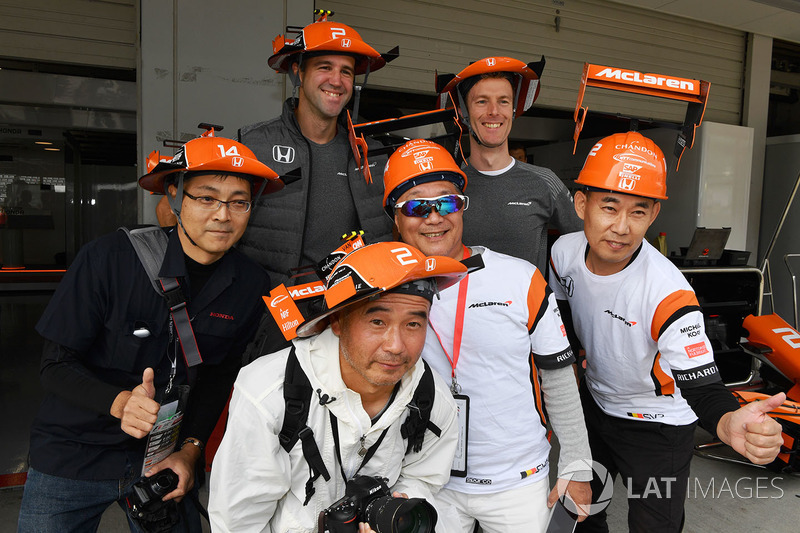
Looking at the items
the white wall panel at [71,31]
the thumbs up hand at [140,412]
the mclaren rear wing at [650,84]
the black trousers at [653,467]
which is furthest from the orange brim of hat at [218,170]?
the white wall panel at [71,31]

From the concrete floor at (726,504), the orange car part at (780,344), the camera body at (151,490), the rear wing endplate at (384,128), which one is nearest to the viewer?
the camera body at (151,490)

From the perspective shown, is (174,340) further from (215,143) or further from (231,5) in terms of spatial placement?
(231,5)

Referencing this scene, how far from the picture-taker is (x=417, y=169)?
202 cm

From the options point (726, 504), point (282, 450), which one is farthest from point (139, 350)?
point (726, 504)

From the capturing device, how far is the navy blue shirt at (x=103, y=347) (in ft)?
5.72

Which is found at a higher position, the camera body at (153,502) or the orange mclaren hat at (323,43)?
the orange mclaren hat at (323,43)

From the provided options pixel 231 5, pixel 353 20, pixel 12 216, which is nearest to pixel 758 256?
pixel 353 20

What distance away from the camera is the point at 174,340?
6.18 ft

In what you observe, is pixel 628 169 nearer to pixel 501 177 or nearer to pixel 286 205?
pixel 501 177

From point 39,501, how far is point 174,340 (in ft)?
2.17

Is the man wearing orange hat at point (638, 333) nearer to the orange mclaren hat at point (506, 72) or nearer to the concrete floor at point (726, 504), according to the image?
the orange mclaren hat at point (506, 72)

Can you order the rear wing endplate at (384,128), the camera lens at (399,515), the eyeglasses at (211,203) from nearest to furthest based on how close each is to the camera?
the camera lens at (399,515)
the eyeglasses at (211,203)
the rear wing endplate at (384,128)

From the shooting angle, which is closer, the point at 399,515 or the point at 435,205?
the point at 399,515

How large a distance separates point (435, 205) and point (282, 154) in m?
0.98
